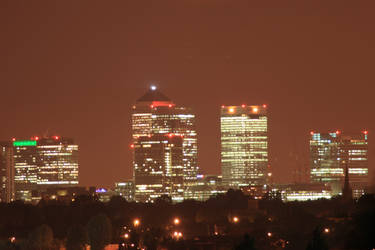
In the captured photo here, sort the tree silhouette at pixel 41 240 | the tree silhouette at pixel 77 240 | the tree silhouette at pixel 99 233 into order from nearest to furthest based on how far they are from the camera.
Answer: the tree silhouette at pixel 77 240, the tree silhouette at pixel 99 233, the tree silhouette at pixel 41 240

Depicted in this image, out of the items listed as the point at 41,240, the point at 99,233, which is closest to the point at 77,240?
the point at 99,233

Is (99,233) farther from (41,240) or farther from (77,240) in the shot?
(77,240)

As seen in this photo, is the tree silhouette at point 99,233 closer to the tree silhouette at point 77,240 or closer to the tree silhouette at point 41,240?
the tree silhouette at point 77,240

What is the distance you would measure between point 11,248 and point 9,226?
136ft

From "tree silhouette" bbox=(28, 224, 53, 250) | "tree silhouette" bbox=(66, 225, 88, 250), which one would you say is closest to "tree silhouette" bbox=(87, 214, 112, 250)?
"tree silhouette" bbox=(66, 225, 88, 250)

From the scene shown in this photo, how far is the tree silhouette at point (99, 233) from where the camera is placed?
5271 inches

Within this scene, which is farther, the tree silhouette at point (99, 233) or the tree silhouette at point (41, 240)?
the tree silhouette at point (41, 240)

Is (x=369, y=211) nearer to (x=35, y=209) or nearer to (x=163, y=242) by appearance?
(x=163, y=242)

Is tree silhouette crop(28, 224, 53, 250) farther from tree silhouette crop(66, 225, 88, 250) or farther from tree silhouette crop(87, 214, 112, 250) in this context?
tree silhouette crop(87, 214, 112, 250)

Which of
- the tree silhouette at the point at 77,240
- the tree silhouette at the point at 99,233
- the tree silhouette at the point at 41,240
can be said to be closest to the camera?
the tree silhouette at the point at 77,240

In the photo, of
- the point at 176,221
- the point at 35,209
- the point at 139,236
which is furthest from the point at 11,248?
the point at 35,209

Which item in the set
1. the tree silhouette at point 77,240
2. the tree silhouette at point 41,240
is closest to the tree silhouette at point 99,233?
the tree silhouette at point 77,240

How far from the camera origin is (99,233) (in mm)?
139375

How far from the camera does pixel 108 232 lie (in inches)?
5507
